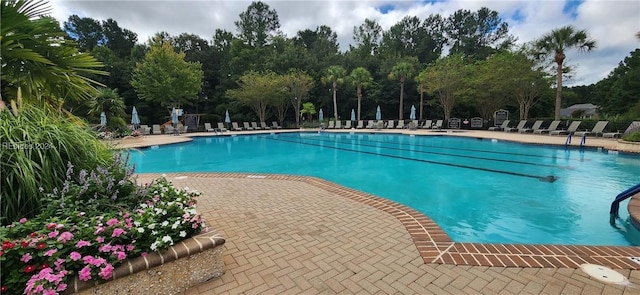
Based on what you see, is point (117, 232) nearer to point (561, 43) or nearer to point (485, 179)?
point (485, 179)

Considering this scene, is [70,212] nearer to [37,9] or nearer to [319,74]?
[37,9]

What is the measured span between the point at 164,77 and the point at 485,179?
74.6 feet

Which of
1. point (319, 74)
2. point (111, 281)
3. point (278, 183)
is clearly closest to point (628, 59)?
point (319, 74)

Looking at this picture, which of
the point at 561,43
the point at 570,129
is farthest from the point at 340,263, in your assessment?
the point at 561,43

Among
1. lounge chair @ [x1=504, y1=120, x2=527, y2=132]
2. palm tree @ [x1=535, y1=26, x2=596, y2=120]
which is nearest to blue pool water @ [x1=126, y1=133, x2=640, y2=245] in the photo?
lounge chair @ [x1=504, y1=120, x2=527, y2=132]

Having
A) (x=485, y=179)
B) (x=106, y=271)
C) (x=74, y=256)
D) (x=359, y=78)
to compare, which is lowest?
(x=485, y=179)

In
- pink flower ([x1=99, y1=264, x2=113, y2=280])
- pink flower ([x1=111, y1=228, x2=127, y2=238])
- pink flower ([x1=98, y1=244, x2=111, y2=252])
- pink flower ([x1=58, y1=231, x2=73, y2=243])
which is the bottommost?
pink flower ([x1=99, y1=264, x2=113, y2=280])

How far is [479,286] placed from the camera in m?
2.12

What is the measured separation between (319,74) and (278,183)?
83.3ft

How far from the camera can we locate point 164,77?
21.5 meters

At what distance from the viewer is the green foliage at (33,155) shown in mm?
2225

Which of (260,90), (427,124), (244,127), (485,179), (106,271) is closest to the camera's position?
(106,271)

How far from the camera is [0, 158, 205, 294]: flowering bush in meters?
1.58

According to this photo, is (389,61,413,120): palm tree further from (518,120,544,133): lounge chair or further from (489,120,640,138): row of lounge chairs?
(518,120,544,133): lounge chair
